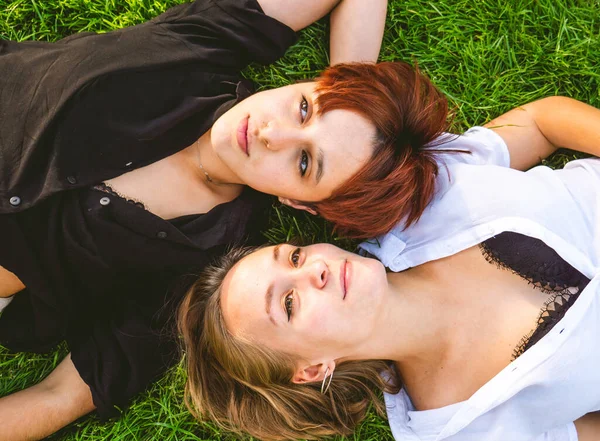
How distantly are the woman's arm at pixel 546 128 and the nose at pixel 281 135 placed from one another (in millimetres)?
1239

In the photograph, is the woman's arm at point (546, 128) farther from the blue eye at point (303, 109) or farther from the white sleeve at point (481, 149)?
the blue eye at point (303, 109)

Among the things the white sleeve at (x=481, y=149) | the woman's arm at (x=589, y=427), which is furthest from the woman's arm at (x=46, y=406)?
the woman's arm at (x=589, y=427)

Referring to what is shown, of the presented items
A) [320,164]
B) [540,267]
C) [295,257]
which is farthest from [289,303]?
[540,267]

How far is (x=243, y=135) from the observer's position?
2453mm

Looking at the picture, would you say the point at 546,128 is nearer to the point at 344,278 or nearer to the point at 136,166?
the point at 344,278

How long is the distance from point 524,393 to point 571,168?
121 centimetres

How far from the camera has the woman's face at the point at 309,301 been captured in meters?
2.22

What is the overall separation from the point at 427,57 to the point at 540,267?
149 cm

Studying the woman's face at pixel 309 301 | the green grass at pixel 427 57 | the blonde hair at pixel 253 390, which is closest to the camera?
the woman's face at pixel 309 301

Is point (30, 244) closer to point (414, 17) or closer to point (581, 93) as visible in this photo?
point (414, 17)

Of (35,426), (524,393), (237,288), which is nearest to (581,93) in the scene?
(524,393)

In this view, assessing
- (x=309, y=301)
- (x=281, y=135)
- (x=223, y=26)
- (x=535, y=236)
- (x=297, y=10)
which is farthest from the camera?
(x=297, y=10)

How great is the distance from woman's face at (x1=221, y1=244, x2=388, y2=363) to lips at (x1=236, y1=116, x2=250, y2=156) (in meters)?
0.50

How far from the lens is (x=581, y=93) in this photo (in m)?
3.21
